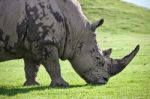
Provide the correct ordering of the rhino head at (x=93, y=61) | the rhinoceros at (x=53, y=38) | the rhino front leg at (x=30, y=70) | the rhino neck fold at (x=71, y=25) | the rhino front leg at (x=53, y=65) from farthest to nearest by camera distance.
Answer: the rhino front leg at (x=30, y=70) → the rhino head at (x=93, y=61) → the rhino neck fold at (x=71, y=25) → the rhino front leg at (x=53, y=65) → the rhinoceros at (x=53, y=38)

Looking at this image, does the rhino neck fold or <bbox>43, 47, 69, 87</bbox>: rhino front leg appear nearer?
<bbox>43, 47, 69, 87</bbox>: rhino front leg

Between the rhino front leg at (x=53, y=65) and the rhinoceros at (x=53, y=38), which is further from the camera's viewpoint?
the rhino front leg at (x=53, y=65)

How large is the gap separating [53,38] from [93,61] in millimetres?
1877

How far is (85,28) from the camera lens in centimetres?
1891

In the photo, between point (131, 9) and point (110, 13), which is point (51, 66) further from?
point (131, 9)

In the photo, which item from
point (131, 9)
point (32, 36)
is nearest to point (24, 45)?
point (32, 36)

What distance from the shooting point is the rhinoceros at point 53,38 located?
17.5 meters

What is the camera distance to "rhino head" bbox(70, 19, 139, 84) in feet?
60.7

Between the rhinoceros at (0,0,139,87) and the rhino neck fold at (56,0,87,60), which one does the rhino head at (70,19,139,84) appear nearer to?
the rhinoceros at (0,0,139,87)

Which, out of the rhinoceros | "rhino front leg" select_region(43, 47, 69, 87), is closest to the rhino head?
the rhinoceros

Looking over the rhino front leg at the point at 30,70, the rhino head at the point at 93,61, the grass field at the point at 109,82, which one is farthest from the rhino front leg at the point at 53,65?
the rhino front leg at the point at 30,70

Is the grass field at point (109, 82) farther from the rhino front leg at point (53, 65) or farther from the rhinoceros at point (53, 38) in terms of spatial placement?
the rhinoceros at point (53, 38)

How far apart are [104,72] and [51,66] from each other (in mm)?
2071

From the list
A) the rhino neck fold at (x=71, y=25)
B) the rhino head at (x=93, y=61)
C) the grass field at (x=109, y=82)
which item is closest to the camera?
the grass field at (x=109, y=82)
